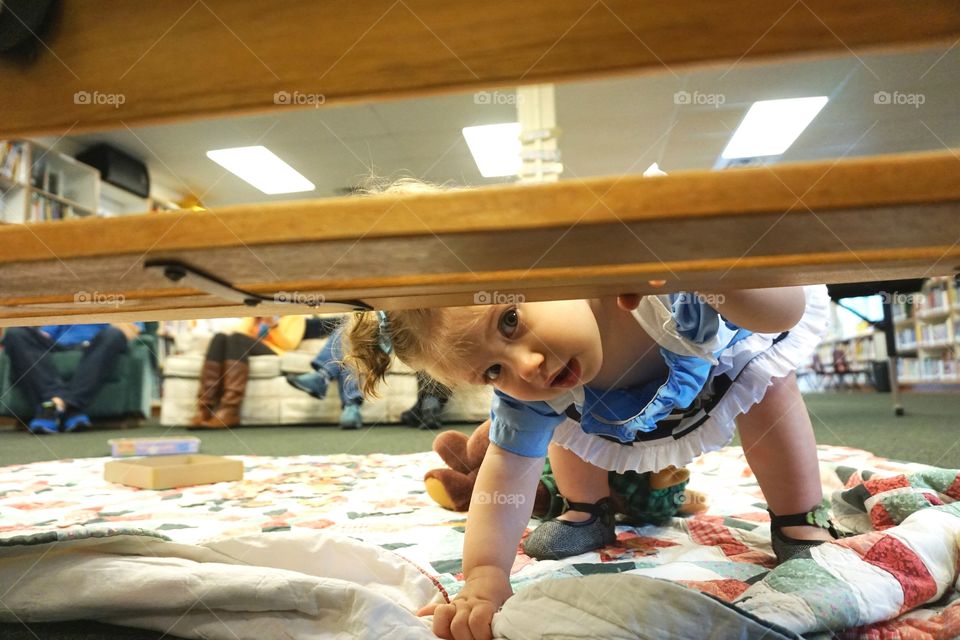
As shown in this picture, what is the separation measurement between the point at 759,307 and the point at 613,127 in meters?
4.27

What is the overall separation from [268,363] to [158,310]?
3.47 m

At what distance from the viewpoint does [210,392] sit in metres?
3.77

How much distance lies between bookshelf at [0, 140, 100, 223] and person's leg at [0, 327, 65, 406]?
70cm

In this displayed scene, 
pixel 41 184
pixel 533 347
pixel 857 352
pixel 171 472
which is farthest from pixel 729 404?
pixel 857 352

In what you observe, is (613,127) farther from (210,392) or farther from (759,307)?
(759,307)

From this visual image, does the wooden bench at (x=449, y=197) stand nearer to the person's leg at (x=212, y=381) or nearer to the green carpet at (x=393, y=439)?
the green carpet at (x=393, y=439)

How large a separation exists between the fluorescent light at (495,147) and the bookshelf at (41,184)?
2676 millimetres

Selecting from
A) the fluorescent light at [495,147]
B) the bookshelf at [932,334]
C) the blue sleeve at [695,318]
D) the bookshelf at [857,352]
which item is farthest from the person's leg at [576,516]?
the bookshelf at [857,352]

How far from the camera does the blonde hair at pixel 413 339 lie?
695 mm

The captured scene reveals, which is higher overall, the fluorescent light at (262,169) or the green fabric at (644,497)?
the fluorescent light at (262,169)

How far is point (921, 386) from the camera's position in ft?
20.7

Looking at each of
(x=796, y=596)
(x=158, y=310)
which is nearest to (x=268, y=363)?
(x=158, y=310)

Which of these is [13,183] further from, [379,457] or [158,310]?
[158,310]

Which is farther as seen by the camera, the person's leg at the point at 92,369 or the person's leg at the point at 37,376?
the person's leg at the point at 92,369
